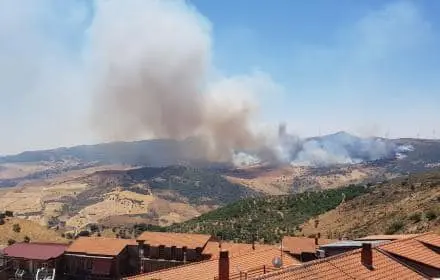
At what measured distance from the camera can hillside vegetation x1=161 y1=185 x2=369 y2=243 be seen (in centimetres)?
9525

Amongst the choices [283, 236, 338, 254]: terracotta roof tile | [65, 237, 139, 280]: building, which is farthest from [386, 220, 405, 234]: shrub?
[65, 237, 139, 280]: building

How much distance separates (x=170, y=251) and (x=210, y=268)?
2396 cm

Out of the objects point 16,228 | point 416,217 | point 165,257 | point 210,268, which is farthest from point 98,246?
point 416,217

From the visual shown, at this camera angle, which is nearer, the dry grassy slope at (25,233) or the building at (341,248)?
the building at (341,248)

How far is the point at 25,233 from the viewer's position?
3425 inches

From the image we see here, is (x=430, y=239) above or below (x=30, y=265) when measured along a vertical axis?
above

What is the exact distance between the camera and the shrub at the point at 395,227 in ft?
232

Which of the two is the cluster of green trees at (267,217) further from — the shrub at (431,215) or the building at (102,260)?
the building at (102,260)

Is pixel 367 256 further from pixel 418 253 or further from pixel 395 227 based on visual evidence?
pixel 395 227

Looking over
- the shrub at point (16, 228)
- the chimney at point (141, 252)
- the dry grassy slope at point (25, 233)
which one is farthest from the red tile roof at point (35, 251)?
the shrub at point (16, 228)

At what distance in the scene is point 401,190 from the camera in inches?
3981

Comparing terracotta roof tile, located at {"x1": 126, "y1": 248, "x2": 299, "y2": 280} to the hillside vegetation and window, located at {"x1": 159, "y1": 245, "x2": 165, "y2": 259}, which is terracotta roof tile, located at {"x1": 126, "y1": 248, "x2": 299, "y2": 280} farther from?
the hillside vegetation

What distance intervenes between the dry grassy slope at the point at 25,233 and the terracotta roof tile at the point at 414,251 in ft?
192

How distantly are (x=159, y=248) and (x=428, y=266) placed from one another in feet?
105
